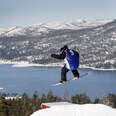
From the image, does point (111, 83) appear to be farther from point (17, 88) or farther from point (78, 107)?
point (78, 107)

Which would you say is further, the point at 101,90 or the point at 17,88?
the point at 17,88

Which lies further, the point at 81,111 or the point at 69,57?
the point at 69,57

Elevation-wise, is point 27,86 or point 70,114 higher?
point 70,114

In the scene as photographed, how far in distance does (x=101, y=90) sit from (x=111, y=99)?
159ft

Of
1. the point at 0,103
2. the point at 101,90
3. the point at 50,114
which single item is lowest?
the point at 101,90

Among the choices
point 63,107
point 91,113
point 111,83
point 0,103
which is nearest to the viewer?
point 91,113

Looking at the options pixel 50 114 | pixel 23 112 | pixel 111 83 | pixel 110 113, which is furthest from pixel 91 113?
pixel 111 83

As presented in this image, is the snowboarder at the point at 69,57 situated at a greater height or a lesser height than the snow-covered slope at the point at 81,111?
greater

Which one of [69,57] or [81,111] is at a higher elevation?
[69,57]

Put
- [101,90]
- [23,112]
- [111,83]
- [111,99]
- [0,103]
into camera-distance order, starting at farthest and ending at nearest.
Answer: [111,83]
[101,90]
[111,99]
[23,112]
[0,103]

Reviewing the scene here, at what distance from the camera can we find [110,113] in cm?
684

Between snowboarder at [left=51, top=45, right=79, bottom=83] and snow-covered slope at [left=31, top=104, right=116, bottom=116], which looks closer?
snow-covered slope at [left=31, top=104, right=116, bottom=116]

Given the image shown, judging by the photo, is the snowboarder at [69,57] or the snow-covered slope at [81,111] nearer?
the snow-covered slope at [81,111]

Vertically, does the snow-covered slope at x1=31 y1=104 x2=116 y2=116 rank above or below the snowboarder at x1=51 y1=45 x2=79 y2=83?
below
